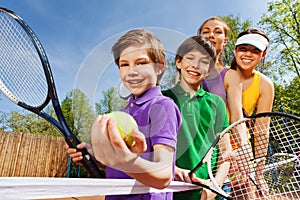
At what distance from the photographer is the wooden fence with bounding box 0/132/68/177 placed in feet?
22.4

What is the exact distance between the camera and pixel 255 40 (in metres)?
1.39

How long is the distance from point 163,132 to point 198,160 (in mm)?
475

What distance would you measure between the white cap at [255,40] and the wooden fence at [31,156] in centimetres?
649

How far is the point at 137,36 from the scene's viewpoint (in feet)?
2.38

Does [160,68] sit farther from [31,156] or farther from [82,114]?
[31,156]

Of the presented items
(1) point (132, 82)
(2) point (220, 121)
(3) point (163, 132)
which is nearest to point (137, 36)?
(1) point (132, 82)

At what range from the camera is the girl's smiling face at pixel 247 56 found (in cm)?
138

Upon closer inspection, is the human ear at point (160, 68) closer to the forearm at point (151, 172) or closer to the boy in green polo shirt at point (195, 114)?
the boy in green polo shirt at point (195, 114)

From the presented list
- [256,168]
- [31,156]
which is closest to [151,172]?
[256,168]

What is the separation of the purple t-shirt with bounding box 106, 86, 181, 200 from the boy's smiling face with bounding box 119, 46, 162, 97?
0.03 meters

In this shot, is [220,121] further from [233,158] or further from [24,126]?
[24,126]

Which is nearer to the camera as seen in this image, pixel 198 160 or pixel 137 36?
pixel 137 36

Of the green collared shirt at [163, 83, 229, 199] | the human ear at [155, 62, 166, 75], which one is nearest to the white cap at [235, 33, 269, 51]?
the green collared shirt at [163, 83, 229, 199]

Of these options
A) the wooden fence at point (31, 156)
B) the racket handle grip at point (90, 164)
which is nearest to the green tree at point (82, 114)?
the racket handle grip at point (90, 164)
